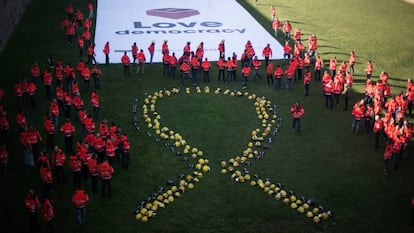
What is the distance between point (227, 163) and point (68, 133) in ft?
21.3

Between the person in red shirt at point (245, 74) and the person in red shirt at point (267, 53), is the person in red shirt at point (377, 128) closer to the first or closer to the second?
the person in red shirt at point (245, 74)

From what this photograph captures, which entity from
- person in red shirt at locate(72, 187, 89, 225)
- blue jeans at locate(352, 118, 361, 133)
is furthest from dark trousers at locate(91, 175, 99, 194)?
blue jeans at locate(352, 118, 361, 133)

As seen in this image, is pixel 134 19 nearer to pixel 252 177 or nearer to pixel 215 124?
pixel 215 124

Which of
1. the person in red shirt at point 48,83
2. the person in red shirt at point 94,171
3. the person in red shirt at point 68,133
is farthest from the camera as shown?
the person in red shirt at point 48,83

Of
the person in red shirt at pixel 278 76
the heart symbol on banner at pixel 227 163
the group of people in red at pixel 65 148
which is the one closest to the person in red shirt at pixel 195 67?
the heart symbol on banner at pixel 227 163

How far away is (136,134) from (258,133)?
17.8ft

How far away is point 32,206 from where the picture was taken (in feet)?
56.0

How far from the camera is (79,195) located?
1741 centimetres

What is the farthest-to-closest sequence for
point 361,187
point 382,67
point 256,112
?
point 382,67 < point 256,112 < point 361,187

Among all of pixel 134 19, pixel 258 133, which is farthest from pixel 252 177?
pixel 134 19

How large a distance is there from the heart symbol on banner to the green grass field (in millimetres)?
242

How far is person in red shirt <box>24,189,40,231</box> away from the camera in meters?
17.1

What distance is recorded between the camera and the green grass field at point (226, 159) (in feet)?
59.8

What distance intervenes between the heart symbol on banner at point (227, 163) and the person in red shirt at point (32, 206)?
10.6 ft
